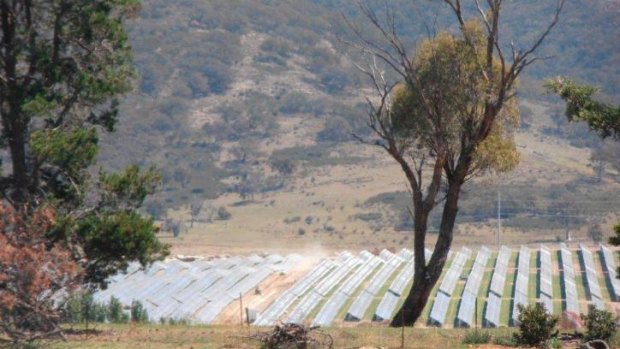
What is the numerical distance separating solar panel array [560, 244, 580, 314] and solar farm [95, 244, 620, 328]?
0.08 m

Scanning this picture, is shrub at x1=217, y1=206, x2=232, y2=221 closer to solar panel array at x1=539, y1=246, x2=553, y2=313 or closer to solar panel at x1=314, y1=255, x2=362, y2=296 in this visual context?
solar panel at x1=314, y1=255, x2=362, y2=296

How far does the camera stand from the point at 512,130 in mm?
19969

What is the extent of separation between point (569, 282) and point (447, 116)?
2060cm

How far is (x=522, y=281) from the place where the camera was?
126 feet

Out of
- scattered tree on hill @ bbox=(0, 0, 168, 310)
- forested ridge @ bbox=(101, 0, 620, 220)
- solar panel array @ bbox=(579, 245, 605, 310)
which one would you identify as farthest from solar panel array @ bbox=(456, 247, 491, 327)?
forested ridge @ bbox=(101, 0, 620, 220)

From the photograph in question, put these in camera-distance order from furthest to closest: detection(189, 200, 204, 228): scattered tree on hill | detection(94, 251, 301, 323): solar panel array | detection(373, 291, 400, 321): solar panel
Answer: detection(189, 200, 204, 228): scattered tree on hill → detection(94, 251, 301, 323): solar panel array → detection(373, 291, 400, 321): solar panel

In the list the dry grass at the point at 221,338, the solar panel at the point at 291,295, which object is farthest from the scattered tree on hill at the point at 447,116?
the solar panel at the point at 291,295

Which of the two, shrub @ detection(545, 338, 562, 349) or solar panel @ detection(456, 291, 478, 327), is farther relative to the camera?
solar panel @ detection(456, 291, 478, 327)

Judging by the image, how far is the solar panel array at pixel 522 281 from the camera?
33.5m

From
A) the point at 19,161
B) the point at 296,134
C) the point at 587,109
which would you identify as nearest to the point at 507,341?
the point at 587,109

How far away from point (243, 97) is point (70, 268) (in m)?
91.3

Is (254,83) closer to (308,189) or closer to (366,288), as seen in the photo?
(308,189)

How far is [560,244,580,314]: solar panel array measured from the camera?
33.0 meters

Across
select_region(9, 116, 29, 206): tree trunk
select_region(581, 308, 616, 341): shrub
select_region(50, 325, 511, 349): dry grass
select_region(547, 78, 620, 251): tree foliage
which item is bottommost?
select_region(50, 325, 511, 349): dry grass
